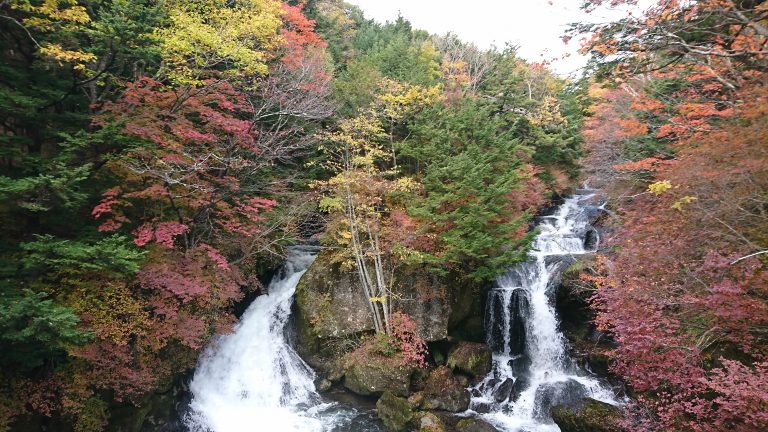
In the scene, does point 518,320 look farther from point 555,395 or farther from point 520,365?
point 555,395

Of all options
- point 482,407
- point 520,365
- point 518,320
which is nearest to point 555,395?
point 520,365

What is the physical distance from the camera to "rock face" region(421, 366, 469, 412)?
11578 millimetres

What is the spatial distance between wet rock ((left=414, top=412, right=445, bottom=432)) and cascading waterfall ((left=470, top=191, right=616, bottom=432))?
178 centimetres

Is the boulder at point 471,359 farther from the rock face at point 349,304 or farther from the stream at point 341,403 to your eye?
the rock face at point 349,304

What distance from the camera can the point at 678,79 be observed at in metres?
12.6

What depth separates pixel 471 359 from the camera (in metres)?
13.0

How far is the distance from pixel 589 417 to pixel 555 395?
187cm

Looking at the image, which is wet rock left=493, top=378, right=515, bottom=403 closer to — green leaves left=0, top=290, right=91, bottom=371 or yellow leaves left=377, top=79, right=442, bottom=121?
yellow leaves left=377, top=79, right=442, bottom=121

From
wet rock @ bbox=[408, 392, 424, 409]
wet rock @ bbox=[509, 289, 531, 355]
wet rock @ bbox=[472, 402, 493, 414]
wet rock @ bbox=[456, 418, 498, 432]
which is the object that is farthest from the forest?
wet rock @ bbox=[456, 418, 498, 432]

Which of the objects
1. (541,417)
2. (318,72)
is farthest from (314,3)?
(541,417)

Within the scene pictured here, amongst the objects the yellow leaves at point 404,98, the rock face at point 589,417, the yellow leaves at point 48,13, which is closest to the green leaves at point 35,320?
the yellow leaves at point 48,13

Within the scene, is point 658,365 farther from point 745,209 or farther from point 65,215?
point 65,215

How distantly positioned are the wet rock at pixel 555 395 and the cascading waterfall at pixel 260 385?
5401 mm

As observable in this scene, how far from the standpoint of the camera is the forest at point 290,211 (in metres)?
7.00
